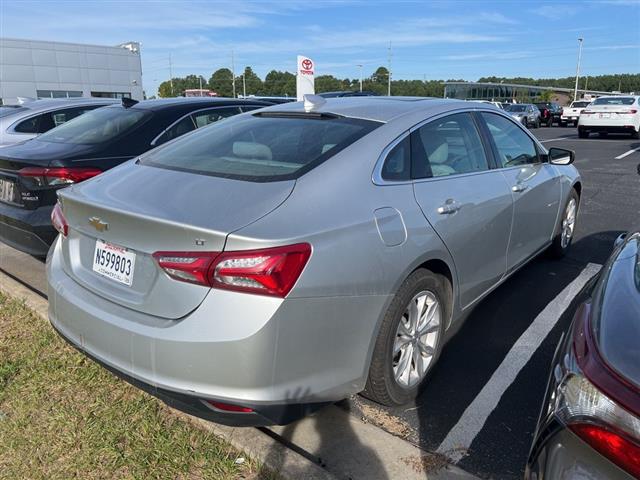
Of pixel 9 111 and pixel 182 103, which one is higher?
pixel 182 103

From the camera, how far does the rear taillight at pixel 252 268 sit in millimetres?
1924

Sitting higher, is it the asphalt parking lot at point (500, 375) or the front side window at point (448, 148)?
the front side window at point (448, 148)

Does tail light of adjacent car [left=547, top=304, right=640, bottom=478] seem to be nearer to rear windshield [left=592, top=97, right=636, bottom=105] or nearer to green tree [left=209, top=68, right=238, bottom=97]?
rear windshield [left=592, top=97, right=636, bottom=105]

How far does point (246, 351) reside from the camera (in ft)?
6.32

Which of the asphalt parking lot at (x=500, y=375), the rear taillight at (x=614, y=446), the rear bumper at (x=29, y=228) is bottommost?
the asphalt parking lot at (x=500, y=375)

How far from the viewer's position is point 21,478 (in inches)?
89.4

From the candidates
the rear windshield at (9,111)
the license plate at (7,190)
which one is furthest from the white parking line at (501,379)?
the rear windshield at (9,111)

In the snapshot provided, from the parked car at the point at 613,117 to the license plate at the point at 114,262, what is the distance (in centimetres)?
2171

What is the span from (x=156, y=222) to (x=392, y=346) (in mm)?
1242

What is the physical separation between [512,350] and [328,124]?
1.91 meters

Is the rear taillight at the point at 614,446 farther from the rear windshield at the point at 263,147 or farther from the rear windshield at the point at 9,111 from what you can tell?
the rear windshield at the point at 9,111

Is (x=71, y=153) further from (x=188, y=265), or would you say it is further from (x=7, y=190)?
(x=188, y=265)

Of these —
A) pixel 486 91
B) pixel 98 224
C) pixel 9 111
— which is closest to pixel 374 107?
pixel 98 224

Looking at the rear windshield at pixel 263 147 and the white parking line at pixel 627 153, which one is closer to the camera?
the rear windshield at pixel 263 147
